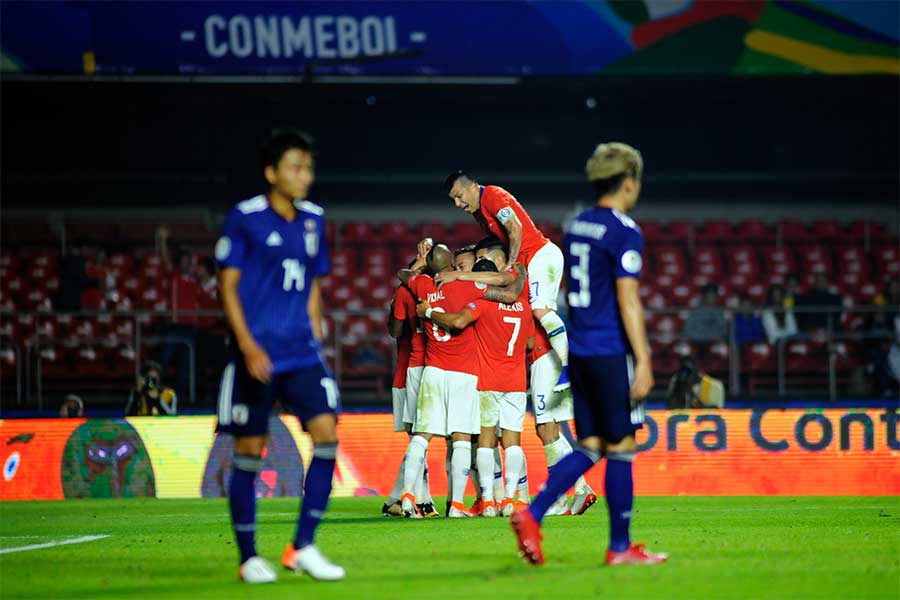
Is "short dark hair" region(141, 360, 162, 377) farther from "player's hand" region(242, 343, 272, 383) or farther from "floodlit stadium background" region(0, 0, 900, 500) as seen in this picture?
"player's hand" region(242, 343, 272, 383)

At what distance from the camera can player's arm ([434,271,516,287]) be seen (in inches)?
438

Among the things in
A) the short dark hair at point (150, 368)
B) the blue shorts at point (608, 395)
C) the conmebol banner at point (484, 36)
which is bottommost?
the short dark hair at point (150, 368)

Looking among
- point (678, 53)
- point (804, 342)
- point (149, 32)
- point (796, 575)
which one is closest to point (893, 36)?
point (678, 53)

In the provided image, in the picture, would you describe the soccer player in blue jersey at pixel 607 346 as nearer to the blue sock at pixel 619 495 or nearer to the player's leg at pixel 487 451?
the blue sock at pixel 619 495

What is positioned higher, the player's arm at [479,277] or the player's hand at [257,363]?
the player's arm at [479,277]

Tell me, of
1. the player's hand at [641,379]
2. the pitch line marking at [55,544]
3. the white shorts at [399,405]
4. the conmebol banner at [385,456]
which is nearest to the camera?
the player's hand at [641,379]

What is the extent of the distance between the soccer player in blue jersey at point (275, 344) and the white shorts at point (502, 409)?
479 cm

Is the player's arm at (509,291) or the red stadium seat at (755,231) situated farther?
the red stadium seat at (755,231)

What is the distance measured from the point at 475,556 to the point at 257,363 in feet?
6.45

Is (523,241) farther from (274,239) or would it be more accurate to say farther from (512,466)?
(274,239)

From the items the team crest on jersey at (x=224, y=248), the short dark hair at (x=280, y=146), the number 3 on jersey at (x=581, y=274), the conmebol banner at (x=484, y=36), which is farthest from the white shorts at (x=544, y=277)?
the conmebol banner at (x=484, y=36)

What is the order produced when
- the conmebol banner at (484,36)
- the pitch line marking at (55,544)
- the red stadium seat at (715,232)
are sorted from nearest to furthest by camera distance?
the pitch line marking at (55,544), the conmebol banner at (484,36), the red stadium seat at (715,232)

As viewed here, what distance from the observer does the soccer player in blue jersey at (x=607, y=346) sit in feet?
22.9

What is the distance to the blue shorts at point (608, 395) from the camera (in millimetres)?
6988
